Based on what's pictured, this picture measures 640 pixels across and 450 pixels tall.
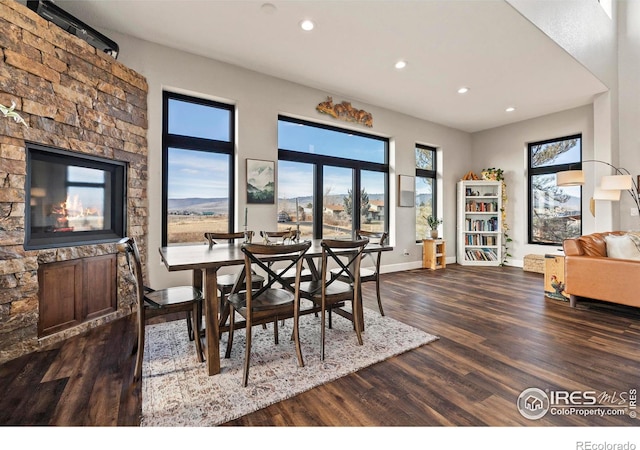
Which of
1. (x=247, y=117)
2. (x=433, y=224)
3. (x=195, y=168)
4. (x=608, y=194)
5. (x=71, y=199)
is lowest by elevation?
(x=433, y=224)

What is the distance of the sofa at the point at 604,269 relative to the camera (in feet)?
9.71

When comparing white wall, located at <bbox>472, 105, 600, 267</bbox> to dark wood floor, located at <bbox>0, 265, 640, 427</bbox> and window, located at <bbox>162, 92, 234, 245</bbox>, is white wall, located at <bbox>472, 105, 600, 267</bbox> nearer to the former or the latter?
dark wood floor, located at <bbox>0, 265, 640, 427</bbox>

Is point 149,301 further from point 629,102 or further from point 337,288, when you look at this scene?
point 629,102

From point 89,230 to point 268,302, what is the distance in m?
2.14

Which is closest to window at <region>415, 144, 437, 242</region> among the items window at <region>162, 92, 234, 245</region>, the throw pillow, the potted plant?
the potted plant

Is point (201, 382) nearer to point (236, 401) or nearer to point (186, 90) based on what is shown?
point (236, 401)

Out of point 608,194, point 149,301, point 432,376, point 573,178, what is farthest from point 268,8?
point 608,194

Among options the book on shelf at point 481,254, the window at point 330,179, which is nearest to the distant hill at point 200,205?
the window at point 330,179

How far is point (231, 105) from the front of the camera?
4.04m

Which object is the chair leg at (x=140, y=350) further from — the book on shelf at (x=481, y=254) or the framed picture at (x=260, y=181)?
the book on shelf at (x=481, y=254)

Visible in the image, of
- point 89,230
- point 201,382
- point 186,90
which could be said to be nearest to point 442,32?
point 186,90

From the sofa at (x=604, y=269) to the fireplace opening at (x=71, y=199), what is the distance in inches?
197

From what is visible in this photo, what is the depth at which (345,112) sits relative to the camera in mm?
4922

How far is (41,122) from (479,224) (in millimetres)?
7053
